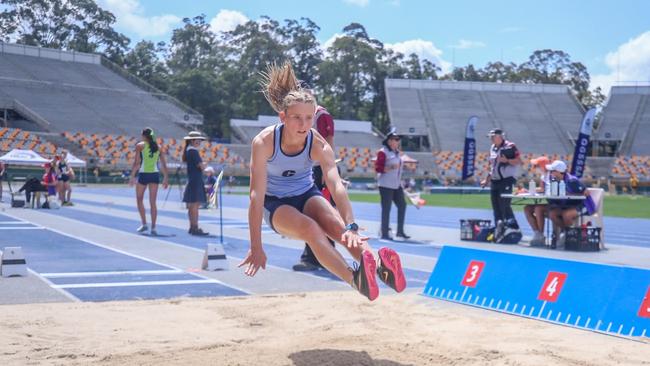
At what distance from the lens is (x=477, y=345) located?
17.6 ft

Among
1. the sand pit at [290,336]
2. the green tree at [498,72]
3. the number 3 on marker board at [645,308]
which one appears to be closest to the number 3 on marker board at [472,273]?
the sand pit at [290,336]

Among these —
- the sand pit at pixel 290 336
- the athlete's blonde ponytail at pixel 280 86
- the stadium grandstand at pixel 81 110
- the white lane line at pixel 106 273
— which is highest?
the stadium grandstand at pixel 81 110

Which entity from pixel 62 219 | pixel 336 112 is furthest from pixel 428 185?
pixel 62 219

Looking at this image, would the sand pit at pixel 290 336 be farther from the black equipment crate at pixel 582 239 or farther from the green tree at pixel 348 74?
the green tree at pixel 348 74

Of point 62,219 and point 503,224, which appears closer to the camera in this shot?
point 503,224

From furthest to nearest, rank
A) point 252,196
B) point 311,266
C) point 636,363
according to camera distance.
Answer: point 311,266 → point 252,196 → point 636,363

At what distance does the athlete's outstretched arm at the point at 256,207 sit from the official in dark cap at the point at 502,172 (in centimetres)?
821

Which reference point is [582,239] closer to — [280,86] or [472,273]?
[472,273]

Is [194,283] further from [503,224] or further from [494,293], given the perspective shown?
[503,224]

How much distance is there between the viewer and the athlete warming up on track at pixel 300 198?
4.91 metres

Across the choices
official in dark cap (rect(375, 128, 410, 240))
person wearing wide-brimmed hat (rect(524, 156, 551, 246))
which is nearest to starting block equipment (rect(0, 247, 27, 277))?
official in dark cap (rect(375, 128, 410, 240))

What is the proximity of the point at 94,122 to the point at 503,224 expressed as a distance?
1808 inches

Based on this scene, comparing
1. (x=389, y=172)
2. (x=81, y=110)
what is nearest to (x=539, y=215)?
(x=389, y=172)

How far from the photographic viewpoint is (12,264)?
830 centimetres
